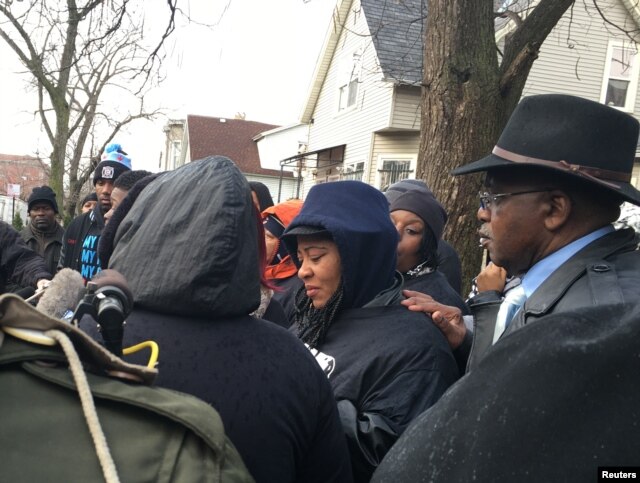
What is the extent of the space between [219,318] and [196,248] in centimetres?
19

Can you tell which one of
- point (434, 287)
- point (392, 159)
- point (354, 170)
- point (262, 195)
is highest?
point (392, 159)

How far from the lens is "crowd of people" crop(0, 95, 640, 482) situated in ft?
2.68

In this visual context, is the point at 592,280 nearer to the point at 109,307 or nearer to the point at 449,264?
the point at 109,307

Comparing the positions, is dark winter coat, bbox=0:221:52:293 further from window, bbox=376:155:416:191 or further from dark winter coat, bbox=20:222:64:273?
window, bbox=376:155:416:191

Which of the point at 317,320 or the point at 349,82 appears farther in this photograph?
the point at 349,82

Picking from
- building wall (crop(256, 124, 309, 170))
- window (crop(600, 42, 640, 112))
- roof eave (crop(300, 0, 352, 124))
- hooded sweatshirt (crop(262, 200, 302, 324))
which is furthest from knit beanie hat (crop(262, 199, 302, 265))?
building wall (crop(256, 124, 309, 170))

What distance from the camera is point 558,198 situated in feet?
5.49

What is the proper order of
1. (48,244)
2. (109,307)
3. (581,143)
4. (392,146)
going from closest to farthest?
(109,307), (581,143), (48,244), (392,146)

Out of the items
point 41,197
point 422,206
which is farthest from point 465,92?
point 41,197

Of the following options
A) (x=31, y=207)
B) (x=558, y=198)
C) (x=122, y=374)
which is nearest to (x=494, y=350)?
(x=122, y=374)

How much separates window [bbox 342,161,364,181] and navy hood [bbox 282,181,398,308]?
13.3 metres

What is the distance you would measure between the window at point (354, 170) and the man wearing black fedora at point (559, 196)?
13793 millimetres

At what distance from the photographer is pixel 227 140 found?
35.8m

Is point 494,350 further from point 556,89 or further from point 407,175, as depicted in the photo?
point 556,89
